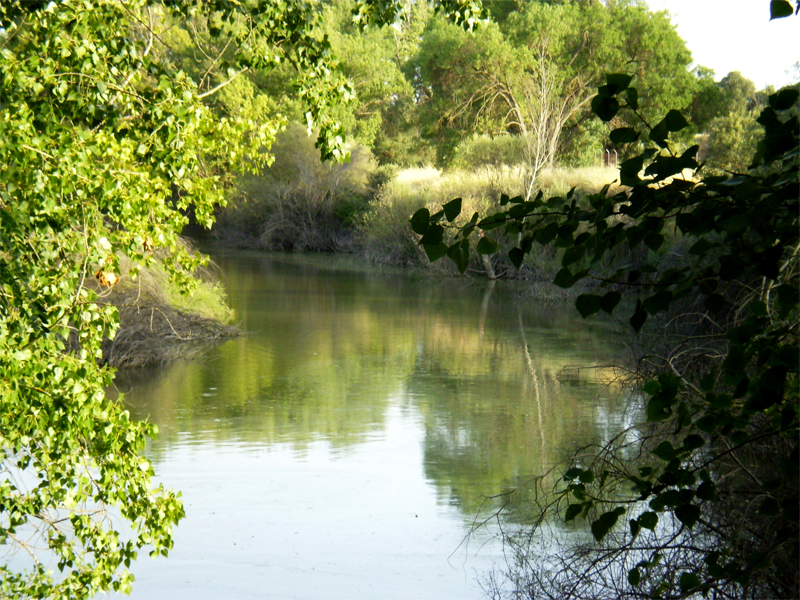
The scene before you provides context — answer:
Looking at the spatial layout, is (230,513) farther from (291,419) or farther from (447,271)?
(447,271)

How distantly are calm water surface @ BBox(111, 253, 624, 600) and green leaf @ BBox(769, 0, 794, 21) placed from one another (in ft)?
12.3

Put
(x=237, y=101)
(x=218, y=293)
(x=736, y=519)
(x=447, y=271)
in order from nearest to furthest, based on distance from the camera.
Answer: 1. (x=736, y=519)
2. (x=218, y=293)
3. (x=447, y=271)
4. (x=237, y=101)

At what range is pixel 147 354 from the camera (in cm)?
1038

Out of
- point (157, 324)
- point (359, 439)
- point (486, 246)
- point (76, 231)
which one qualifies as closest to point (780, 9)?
point (486, 246)

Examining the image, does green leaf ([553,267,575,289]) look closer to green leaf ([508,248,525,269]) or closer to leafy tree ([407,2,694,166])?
green leaf ([508,248,525,269])

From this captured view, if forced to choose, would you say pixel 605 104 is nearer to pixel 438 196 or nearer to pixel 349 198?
pixel 438 196

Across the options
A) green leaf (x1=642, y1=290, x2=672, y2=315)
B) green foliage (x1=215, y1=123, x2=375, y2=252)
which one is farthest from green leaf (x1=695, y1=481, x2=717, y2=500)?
green foliage (x1=215, y1=123, x2=375, y2=252)

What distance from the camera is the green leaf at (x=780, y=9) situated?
1.34 meters

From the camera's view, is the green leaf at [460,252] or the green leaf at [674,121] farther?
the green leaf at [460,252]

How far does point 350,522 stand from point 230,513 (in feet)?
2.66

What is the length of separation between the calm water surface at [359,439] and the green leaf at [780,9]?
3738 millimetres

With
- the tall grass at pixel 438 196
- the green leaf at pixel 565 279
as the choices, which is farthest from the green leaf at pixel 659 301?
the tall grass at pixel 438 196

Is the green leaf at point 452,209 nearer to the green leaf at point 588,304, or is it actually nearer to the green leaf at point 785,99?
the green leaf at point 588,304

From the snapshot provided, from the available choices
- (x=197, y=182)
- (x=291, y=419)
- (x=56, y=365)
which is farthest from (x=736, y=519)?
(x=291, y=419)
